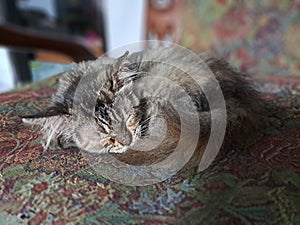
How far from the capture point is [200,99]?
727 mm

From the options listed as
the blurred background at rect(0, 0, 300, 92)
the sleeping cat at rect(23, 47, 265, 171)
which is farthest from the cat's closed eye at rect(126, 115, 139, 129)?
the blurred background at rect(0, 0, 300, 92)

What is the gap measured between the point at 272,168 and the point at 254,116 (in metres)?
0.13

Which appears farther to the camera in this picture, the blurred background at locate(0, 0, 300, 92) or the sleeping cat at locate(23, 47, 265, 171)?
the blurred background at locate(0, 0, 300, 92)

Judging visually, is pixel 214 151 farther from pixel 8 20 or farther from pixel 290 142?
pixel 8 20

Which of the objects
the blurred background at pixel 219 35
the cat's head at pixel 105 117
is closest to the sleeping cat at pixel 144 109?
the cat's head at pixel 105 117

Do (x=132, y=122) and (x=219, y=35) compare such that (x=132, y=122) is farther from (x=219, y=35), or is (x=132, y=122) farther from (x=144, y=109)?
(x=219, y=35)

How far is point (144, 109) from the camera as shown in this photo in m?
0.73

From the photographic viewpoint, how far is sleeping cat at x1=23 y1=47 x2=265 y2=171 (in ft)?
2.19

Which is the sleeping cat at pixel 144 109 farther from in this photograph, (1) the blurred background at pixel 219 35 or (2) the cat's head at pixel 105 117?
(1) the blurred background at pixel 219 35

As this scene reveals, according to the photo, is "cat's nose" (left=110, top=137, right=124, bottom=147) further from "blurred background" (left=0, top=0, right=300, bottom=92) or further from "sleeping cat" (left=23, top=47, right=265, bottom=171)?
"blurred background" (left=0, top=0, right=300, bottom=92)

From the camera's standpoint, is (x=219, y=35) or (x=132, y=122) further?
(x=219, y=35)

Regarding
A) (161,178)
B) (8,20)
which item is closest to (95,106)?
(161,178)

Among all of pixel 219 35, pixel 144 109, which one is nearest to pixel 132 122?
pixel 144 109

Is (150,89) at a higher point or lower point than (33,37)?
higher
